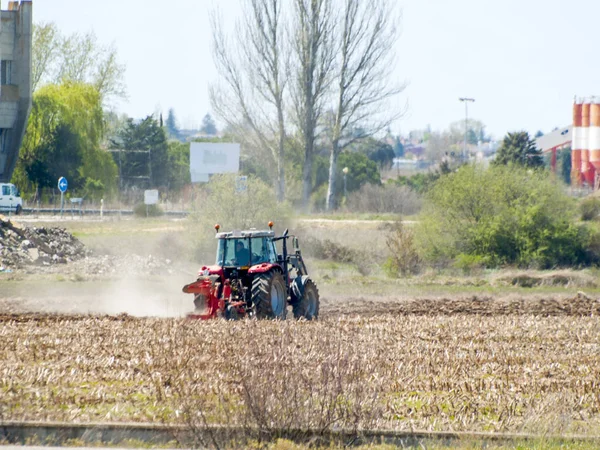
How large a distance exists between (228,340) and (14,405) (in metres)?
5.51

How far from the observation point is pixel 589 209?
5003 centimetres

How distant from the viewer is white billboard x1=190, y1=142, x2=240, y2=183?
257ft

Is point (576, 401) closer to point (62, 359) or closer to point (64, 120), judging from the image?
point (62, 359)

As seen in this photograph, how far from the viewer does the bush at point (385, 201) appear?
2763 inches

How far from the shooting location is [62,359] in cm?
1463

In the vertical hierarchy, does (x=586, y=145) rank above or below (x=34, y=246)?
above

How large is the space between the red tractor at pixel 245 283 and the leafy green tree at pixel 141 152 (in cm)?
6679

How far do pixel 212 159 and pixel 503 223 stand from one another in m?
43.5

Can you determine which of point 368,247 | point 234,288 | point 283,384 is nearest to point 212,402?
point 283,384

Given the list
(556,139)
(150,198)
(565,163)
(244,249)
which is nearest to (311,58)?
(150,198)

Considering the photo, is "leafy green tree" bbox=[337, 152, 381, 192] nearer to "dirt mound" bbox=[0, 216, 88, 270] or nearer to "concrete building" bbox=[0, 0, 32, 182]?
"concrete building" bbox=[0, 0, 32, 182]

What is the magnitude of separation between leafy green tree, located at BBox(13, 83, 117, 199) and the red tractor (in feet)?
167

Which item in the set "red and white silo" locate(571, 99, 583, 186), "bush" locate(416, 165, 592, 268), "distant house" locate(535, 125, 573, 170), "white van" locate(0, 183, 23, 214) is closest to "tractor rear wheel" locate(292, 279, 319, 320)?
"bush" locate(416, 165, 592, 268)

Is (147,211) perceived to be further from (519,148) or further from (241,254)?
(241,254)
